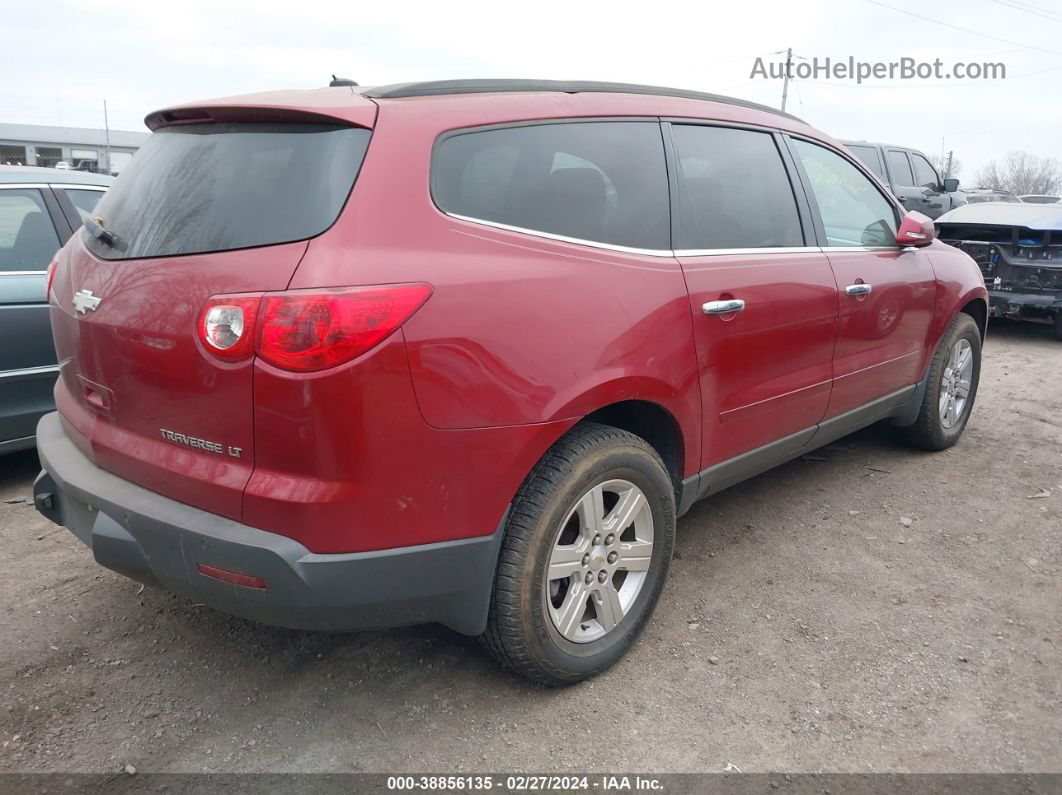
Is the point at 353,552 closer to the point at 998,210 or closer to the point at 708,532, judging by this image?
the point at 708,532

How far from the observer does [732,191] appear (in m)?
3.27

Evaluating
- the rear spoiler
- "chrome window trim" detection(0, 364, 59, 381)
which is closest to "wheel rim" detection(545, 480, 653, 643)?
the rear spoiler

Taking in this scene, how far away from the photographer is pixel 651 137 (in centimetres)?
296

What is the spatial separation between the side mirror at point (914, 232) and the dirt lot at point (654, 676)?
4.62 feet

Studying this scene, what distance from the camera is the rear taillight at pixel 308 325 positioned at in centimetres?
198

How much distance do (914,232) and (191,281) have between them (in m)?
3.47

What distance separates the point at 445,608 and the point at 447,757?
1.40 ft

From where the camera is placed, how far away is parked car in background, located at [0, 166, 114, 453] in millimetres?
4035

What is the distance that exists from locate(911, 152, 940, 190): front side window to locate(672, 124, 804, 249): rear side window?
11619 millimetres

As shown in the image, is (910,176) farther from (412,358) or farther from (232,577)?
(232,577)

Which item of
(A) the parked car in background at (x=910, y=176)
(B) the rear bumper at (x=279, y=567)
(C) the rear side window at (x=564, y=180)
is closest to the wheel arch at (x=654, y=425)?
(C) the rear side window at (x=564, y=180)

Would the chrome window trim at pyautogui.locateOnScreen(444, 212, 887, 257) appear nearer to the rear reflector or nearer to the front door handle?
the front door handle

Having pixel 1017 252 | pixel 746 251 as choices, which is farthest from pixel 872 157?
pixel 746 251

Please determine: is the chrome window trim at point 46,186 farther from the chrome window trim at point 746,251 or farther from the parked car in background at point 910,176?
the parked car in background at point 910,176
